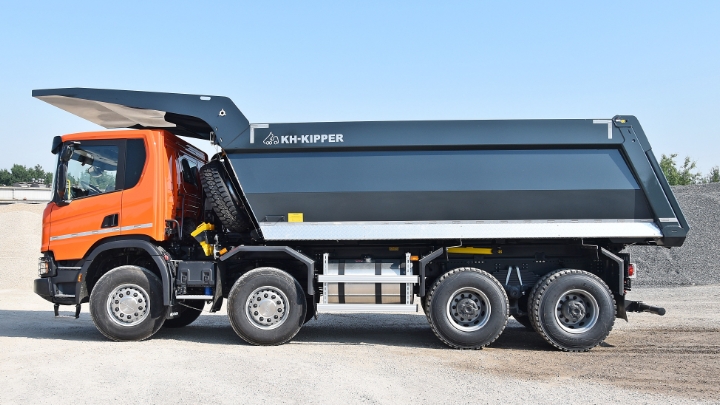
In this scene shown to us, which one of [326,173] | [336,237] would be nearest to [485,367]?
[336,237]

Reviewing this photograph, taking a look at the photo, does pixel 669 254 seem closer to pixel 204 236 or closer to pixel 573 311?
pixel 573 311

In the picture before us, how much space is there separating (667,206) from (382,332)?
4.87m

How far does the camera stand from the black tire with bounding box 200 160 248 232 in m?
8.59

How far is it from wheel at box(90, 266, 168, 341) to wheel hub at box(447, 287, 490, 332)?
4235 mm

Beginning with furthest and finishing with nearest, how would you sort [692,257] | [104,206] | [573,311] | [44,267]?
[692,257] < [44,267] < [104,206] < [573,311]

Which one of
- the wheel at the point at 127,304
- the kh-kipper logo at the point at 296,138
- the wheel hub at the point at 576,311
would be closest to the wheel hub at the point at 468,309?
the wheel hub at the point at 576,311

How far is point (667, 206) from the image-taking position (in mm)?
8320

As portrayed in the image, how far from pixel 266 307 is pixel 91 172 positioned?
11.0 ft

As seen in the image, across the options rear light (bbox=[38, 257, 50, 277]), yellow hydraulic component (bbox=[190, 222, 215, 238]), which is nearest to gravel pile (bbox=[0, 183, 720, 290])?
rear light (bbox=[38, 257, 50, 277])

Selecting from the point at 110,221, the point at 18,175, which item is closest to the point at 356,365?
the point at 110,221

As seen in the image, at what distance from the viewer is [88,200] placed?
8711 mm

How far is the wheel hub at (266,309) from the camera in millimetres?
8453

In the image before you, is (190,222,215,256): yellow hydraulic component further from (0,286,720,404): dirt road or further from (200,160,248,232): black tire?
(0,286,720,404): dirt road

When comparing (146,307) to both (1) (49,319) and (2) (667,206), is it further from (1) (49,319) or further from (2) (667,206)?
(2) (667,206)
